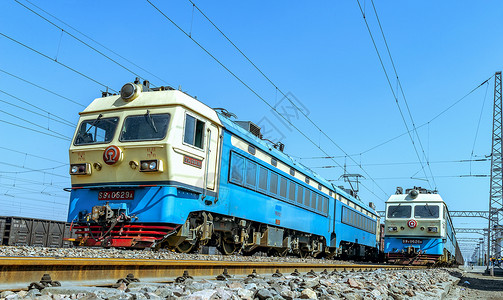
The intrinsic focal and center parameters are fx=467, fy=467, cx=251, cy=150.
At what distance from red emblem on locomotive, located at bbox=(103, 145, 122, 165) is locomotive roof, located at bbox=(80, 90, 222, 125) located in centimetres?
97

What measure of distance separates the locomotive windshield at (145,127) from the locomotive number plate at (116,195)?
3.56ft

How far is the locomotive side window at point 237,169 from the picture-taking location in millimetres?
10852

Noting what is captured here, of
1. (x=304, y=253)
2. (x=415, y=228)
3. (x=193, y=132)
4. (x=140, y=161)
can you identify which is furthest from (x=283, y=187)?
(x=415, y=228)

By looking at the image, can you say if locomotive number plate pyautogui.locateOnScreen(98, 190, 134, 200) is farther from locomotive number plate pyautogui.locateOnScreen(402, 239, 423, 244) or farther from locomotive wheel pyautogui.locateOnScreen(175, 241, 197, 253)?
locomotive number plate pyautogui.locateOnScreen(402, 239, 423, 244)

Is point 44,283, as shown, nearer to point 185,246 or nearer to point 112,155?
point 112,155

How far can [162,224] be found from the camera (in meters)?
8.65

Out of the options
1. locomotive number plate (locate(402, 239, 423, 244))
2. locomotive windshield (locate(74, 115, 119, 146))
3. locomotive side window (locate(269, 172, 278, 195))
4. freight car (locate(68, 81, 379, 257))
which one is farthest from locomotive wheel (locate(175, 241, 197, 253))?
locomotive number plate (locate(402, 239, 423, 244))

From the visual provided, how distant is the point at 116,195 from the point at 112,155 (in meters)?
0.80

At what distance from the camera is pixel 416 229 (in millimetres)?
20734

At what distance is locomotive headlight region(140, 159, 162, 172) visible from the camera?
29.0 feet

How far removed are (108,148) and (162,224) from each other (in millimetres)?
2008

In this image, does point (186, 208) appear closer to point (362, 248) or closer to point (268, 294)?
point (268, 294)

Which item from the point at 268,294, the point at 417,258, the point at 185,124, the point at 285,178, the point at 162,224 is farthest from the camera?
the point at 417,258

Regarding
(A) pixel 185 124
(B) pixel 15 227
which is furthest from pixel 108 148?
(B) pixel 15 227
